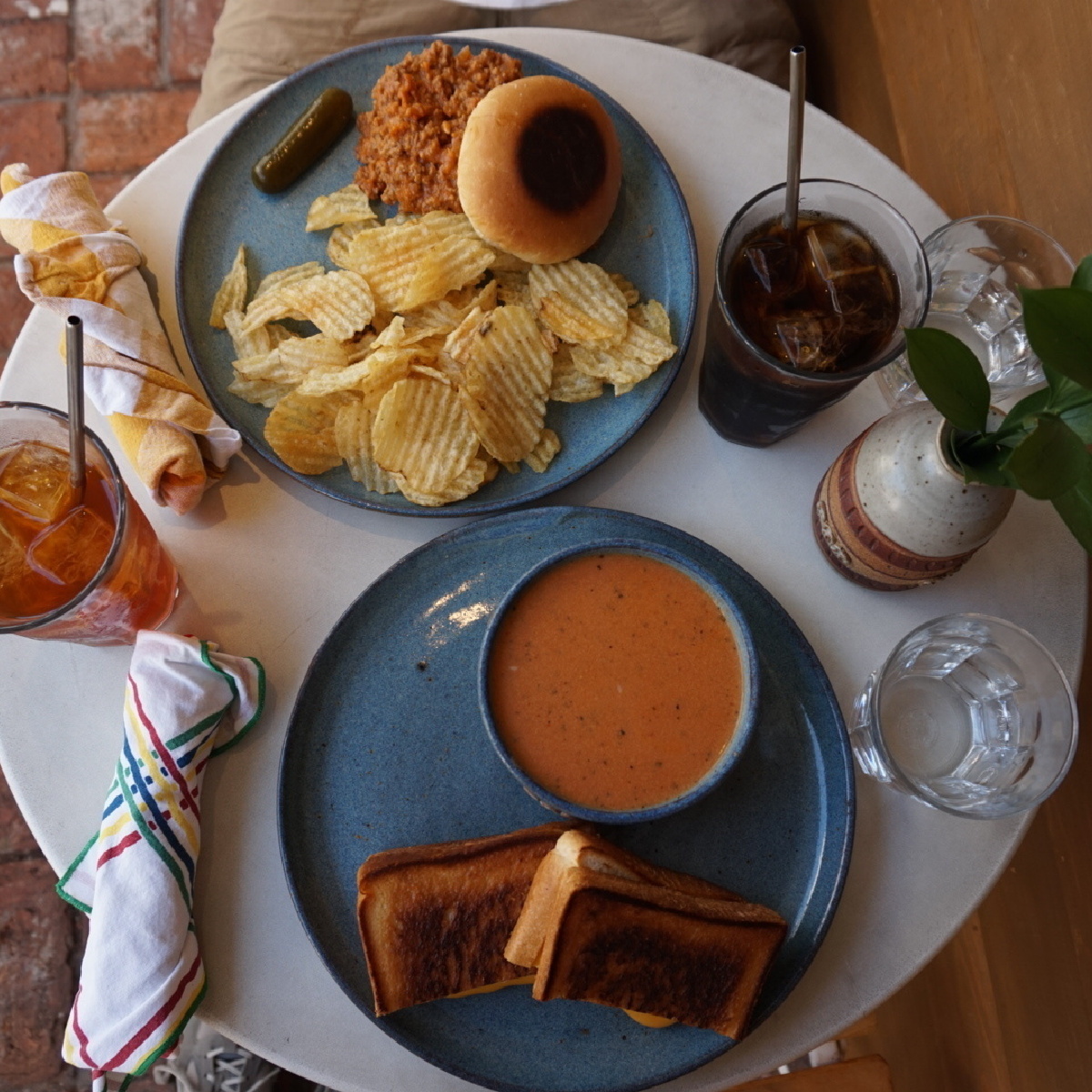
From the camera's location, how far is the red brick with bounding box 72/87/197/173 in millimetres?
2402

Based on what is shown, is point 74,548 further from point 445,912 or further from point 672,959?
point 672,959

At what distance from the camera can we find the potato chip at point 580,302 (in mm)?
1174

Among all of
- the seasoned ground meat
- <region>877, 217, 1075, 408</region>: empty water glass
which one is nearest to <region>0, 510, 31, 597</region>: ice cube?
the seasoned ground meat

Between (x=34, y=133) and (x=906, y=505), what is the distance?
2.53 metres

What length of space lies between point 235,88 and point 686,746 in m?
1.54

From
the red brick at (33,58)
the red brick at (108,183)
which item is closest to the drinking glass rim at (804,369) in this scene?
the red brick at (108,183)

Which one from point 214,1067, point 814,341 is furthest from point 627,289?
point 214,1067

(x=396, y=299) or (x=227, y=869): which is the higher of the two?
(x=396, y=299)

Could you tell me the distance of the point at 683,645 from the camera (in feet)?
3.43

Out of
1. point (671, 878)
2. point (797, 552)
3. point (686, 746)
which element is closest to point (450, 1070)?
point (671, 878)

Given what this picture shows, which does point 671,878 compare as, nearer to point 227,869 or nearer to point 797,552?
point 797,552

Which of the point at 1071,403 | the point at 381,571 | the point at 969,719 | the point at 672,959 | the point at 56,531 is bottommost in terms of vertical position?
the point at 672,959

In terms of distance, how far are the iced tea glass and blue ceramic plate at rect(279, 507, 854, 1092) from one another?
257mm

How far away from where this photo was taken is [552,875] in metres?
1.02
